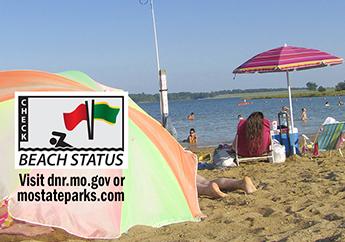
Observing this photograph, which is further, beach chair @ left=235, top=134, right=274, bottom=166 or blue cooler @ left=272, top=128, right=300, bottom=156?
blue cooler @ left=272, top=128, right=300, bottom=156

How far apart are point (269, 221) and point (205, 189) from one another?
145 centimetres

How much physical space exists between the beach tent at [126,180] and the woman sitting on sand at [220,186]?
0.56m

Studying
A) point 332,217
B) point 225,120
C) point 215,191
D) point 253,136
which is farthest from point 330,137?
point 225,120

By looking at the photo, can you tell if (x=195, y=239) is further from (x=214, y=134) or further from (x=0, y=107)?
(x=214, y=134)

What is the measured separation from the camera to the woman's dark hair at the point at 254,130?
8.70 m

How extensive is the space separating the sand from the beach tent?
133mm

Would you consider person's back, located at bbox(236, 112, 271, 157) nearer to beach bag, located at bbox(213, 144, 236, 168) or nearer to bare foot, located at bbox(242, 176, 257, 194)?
beach bag, located at bbox(213, 144, 236, 168)

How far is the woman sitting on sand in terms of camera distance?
6.32 metres

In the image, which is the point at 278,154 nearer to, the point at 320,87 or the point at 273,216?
the point at 273,216

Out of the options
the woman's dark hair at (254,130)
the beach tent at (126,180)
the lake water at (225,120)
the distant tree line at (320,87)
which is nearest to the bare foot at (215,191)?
the beach tent at (126,180)

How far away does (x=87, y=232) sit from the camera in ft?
15.5

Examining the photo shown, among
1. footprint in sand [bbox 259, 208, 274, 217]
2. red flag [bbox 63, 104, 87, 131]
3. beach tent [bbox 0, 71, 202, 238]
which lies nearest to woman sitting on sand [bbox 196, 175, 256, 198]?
Answer: beach tent [bbox 0, 71, 202, 238]

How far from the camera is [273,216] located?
5211 millimetres

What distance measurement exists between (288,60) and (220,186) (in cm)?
372
